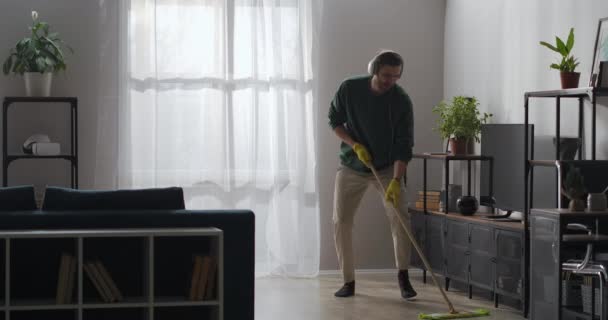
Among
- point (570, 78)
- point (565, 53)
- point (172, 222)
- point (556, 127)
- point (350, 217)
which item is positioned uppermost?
point (565, 53)

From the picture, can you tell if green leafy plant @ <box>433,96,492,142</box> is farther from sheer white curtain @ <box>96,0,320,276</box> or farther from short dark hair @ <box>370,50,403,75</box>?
sheer white curtain @ <box>96,0,320,276</box>

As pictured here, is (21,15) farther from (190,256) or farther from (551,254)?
(551,254)

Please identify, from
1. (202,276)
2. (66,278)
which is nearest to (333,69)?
(202,276)

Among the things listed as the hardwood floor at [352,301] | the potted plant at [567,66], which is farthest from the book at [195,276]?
the potted plant at [567,66]

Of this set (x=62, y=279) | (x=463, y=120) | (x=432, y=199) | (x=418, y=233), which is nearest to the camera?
(x=62, y=279)

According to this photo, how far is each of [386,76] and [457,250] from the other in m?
1.29

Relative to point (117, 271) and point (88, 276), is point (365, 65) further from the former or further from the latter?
point (88, 276)

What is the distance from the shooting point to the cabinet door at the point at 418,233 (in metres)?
6.73

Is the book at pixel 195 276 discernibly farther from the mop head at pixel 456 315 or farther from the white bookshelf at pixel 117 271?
the mop head at pixel 456 315

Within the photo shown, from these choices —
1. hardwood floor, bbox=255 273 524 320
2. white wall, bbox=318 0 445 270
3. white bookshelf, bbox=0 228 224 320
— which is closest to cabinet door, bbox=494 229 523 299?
hardwood floor, bbox=255 273 524 320

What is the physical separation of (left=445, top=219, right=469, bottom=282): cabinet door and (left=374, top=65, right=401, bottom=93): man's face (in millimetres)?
1048

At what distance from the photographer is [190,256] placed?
4336mm

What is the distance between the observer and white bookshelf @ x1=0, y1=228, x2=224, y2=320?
4.05m

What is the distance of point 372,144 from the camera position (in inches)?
237
